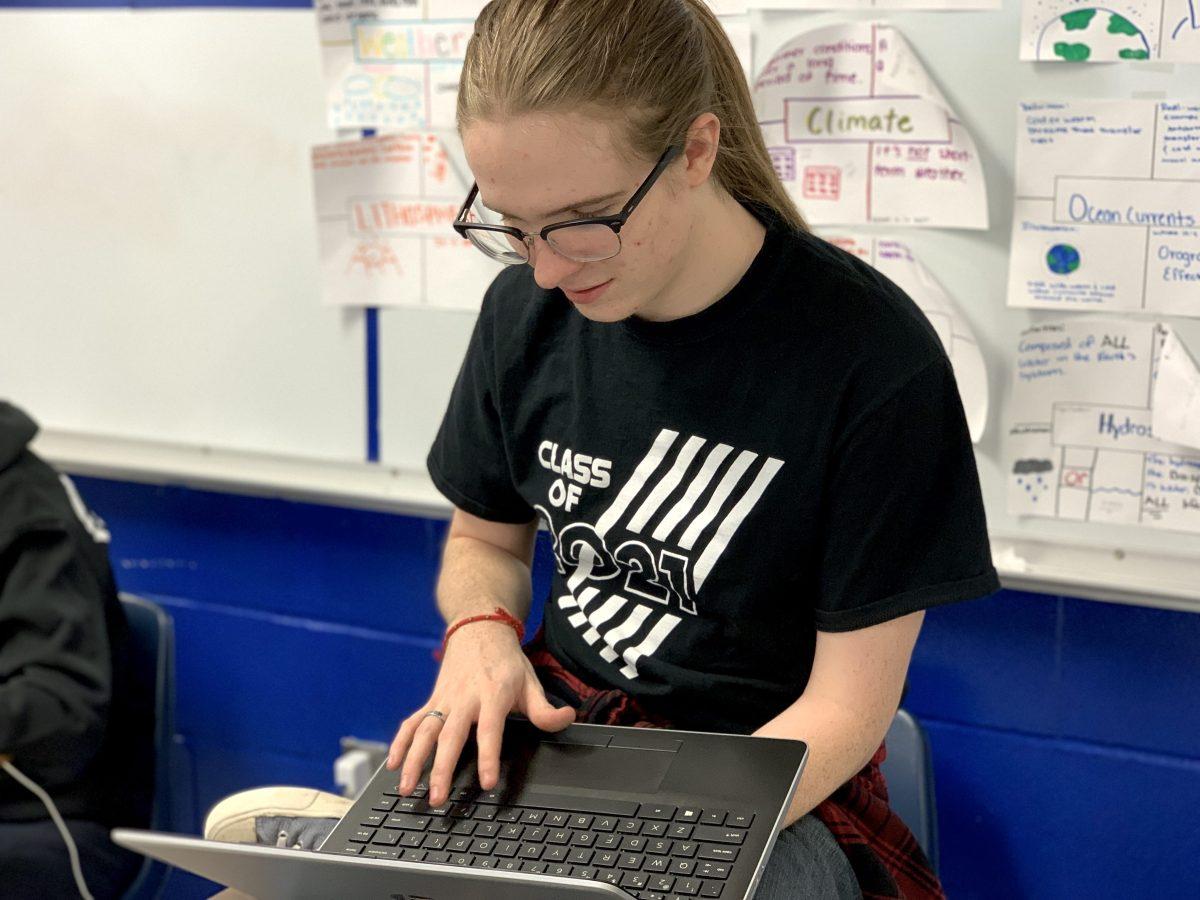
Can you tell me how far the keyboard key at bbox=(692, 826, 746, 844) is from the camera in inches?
35.9

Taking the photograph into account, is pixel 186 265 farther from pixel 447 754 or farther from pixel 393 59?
pixel 447 754

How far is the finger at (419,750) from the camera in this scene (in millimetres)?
1034

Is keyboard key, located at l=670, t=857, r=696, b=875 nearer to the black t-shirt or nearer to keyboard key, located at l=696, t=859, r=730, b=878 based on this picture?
keyboard key, located at l=696, t=859, r=730, b=878

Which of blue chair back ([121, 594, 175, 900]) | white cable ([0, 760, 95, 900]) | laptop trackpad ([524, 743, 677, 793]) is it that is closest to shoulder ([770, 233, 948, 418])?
laptop trackpad ([524, 743, 677, 793])

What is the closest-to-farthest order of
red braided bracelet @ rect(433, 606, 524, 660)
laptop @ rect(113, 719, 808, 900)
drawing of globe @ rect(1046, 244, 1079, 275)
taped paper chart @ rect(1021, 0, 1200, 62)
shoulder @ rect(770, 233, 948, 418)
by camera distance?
laptop @ rect(113, 719, 808, 900)
shoulder @ rect(770, 233, 948, 418)
red braided bracelet @ rect(433, 606, 524, 660)
taped paper chart @ rect(1021, 0, 1200, 62)
drawing of globe @ rect(1046, 244, 1079, 275)

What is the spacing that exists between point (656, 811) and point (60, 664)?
96cm

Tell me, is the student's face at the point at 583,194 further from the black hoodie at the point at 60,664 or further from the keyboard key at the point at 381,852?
the black hoodie at the point at 60,664

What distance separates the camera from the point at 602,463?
119cm

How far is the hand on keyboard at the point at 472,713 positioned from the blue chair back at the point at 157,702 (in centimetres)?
63

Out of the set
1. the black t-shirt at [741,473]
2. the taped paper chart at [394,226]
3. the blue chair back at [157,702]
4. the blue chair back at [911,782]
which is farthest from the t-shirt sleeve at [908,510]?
the blue chair back at [157,702]

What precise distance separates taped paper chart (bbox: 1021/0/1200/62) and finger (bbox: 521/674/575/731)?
87 cm

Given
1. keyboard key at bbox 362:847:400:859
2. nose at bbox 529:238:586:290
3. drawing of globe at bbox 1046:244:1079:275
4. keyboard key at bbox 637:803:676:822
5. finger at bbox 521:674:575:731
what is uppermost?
nose at bbox 529:238:586:290

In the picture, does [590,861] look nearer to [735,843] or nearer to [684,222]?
[735,843]

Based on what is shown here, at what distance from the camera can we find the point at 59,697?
5.29 ft
